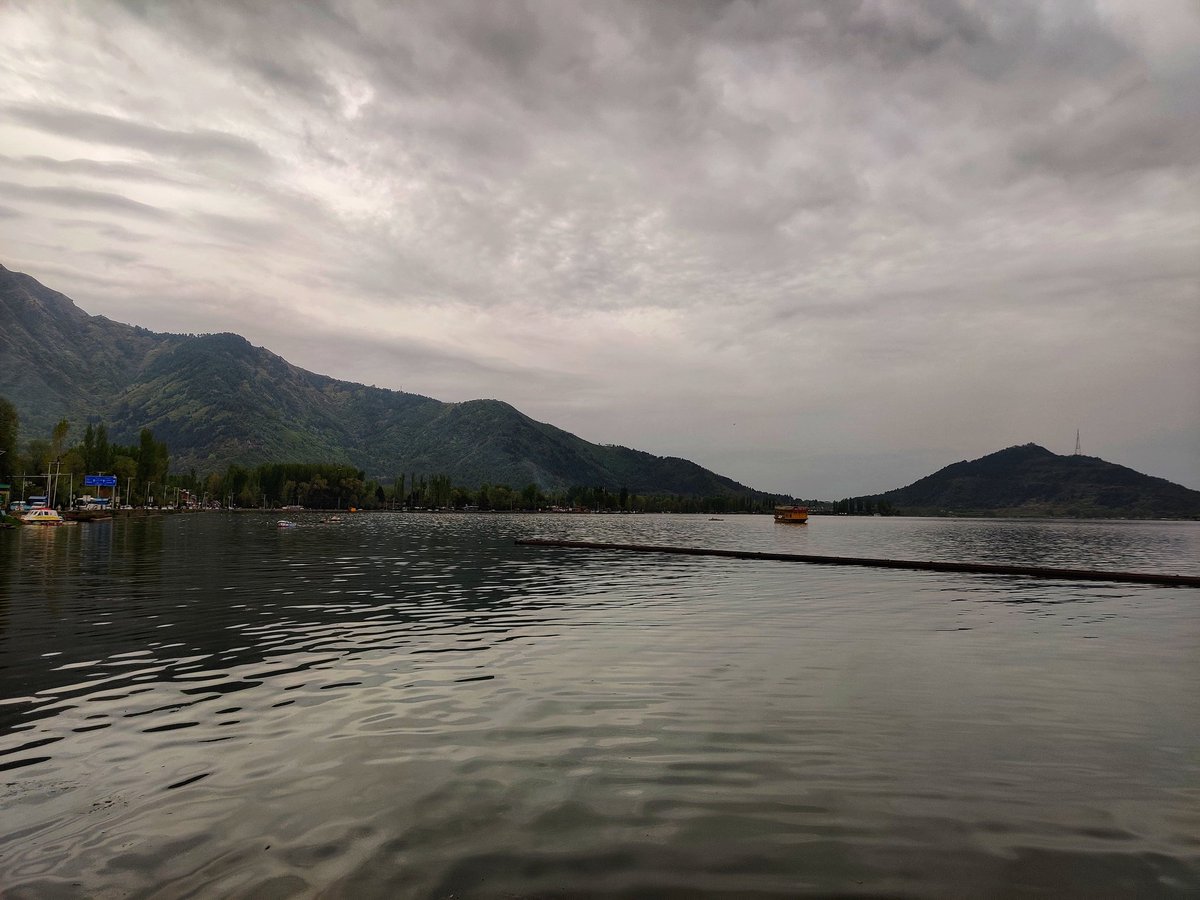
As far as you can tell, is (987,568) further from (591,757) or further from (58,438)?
(58,438)

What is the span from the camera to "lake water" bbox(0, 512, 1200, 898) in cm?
863

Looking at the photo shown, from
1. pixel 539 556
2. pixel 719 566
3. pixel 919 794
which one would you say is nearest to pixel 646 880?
pixel 919 794

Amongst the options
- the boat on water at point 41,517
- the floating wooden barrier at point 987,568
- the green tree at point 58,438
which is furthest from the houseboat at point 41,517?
the floating wooden barrier at point 987,568

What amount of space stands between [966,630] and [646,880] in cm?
2661

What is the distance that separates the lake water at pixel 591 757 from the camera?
863cm

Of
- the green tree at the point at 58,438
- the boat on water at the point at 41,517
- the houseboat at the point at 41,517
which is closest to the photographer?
the houseboat at the point at 41,517

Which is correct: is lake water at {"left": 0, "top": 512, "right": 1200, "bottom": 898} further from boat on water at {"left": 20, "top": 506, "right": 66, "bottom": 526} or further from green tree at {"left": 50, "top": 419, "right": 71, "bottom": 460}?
green tree at {"left": 50, "top": 419, "right": 71, "bottom": 460}

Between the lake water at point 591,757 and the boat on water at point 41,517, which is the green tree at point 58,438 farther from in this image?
the lake water at point 591,757

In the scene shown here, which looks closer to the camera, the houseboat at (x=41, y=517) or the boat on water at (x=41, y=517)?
the houseboat at (x=41, y=517)

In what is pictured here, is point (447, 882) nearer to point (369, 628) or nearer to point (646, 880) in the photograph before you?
point (646, 880)

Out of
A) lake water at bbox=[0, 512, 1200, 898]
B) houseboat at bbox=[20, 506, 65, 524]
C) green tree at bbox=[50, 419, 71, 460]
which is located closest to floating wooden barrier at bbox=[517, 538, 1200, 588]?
lake water at bbox=[0, 512, 1200, 898]

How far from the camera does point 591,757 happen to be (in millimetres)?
12859

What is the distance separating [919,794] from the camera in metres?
11.2

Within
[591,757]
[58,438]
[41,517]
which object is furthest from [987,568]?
[58,438]
